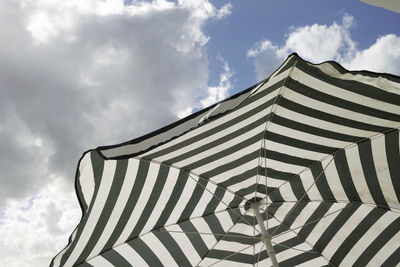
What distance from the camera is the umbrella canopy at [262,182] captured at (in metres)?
2.38

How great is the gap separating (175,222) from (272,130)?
4.46 feet

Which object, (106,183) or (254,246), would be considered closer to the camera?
(106,183)

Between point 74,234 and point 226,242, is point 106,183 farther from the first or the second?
point 226,242

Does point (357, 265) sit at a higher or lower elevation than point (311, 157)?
lower

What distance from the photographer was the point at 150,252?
11.5ft

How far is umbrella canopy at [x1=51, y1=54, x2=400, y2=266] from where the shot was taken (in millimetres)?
2377

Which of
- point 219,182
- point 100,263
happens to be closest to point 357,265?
point 219,182

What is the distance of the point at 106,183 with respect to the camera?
8.95ft

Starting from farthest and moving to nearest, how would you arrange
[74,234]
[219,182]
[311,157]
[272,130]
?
[219,182] < [311,157] < [272,130] < [74,234]

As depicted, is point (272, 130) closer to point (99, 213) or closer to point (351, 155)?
point (351, 155)

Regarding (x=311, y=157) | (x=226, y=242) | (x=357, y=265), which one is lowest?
(x=357, y=265)

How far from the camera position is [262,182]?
349 cm

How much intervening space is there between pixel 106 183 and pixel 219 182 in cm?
113

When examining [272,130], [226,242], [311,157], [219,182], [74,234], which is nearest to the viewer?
[74,234]
